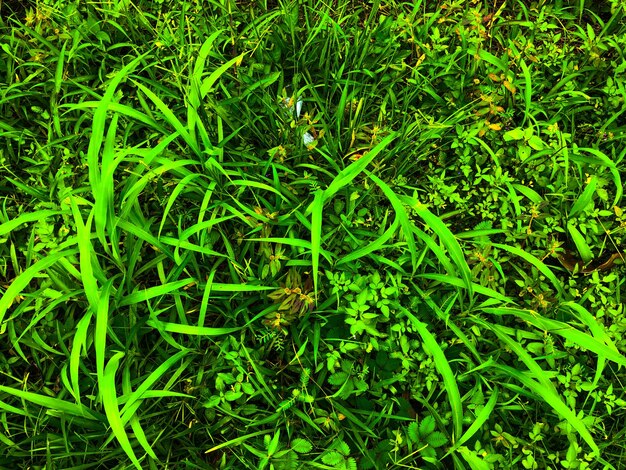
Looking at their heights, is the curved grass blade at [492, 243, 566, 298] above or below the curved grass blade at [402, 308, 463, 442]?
above

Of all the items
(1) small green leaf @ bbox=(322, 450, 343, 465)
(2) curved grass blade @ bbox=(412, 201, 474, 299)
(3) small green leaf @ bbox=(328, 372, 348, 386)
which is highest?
(2) curved grass blade @ bbox=(412, 201, 474, 299)

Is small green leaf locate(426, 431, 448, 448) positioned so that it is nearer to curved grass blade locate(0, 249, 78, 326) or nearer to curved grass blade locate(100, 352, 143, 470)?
curved grass blade locate(100, 352, 143, 470)

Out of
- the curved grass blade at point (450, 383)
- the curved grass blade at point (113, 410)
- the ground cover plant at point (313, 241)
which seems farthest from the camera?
the ground cover plant at point (313, 241)

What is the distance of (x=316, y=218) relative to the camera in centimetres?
124

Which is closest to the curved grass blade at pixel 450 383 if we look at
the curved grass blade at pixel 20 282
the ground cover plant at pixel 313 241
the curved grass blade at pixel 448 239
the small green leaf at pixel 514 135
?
the ground cover plant at pixel 313 241

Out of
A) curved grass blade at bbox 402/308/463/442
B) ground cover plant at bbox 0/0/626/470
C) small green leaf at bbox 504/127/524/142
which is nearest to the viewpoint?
curved grass blade at bbox 402/308/463/442

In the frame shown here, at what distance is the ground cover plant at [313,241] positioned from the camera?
130cm

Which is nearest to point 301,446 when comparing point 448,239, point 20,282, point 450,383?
point 450,383

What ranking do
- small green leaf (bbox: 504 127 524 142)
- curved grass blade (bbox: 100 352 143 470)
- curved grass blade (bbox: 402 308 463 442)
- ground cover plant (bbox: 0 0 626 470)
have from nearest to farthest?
1. curved grass blade (bbox: 100 352 143 470)
2. curved grass blade (bbox: 402 308 463 442)
3. ground cover plant (bbox: 0 0 626 470)
4. small green leaf (bbox: 504 127 524 142)

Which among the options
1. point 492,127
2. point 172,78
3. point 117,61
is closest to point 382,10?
point 492,127

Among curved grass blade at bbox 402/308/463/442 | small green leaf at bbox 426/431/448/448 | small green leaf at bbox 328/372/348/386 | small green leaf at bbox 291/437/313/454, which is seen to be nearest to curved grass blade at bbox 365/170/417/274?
curved grass blade at bbox 402/308/463/442

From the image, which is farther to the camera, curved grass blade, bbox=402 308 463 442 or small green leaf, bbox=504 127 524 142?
small green leaf, bbox=504 127 524 142

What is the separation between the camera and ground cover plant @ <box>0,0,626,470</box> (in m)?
1.30

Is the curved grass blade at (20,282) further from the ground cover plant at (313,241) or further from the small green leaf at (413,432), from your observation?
the small green leaf at (413,432)
